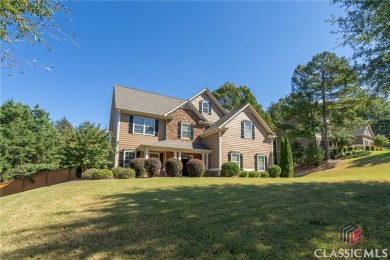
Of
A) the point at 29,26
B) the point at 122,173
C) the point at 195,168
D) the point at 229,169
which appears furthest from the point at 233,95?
the point at 29,26

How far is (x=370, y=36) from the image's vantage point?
1011 centimetres

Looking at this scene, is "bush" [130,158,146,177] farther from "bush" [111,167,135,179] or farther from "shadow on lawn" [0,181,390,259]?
"shadow on lawn" [0,181,390,259]

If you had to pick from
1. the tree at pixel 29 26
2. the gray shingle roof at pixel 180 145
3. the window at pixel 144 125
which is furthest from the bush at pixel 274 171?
the tree at pixel 29 26

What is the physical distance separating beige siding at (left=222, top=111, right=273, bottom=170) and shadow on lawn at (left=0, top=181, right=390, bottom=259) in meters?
14.1

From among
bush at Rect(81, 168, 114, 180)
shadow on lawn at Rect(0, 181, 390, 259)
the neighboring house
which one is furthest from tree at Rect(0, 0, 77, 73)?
the neighboring house

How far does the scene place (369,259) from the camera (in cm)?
344

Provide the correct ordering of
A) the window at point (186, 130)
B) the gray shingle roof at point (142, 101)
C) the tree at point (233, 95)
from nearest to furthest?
the gray shingle roof at point (142, 101)
the window at point (186, 130)
the tree at point (233, 95)

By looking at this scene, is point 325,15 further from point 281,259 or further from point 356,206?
point 281,259

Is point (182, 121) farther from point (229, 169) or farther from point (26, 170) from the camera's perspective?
point (26, 170)

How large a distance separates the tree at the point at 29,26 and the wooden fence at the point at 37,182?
15816 mm

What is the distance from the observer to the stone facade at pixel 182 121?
2134 centimetres

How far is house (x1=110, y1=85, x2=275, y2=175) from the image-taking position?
19453 millimetres

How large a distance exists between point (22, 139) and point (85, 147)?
15682mm

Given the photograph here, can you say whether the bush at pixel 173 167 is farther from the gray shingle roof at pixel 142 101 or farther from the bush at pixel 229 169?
the gray shingle roof at pixel 142 101
